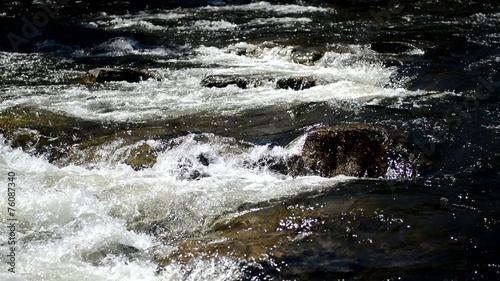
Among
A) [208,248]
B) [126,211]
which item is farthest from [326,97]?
[208,248]

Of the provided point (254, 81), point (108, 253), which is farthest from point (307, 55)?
point (108, 253)

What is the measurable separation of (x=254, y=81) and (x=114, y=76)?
215 cm

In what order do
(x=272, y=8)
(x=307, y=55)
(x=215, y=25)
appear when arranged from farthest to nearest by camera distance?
(x=272, y=8) < (x=215, y=25) < (x=307, y=55)

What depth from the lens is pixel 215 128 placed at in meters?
6.89

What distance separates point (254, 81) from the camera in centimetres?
867

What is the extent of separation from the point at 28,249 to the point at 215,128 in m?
2.83

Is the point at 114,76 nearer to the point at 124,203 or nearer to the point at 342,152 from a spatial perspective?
the point at 124,203

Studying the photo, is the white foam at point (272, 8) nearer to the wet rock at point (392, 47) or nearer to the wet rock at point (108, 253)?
the wet rock at point (392, 47)

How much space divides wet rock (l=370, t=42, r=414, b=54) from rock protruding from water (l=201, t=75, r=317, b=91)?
7.52ft

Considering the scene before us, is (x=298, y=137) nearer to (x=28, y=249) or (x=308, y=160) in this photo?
(x=308, y=160)

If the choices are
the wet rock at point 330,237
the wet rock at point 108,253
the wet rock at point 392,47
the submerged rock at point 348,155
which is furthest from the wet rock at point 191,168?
the wet rock at point 392,47

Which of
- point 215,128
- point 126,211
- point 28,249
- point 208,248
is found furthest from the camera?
point 215,128

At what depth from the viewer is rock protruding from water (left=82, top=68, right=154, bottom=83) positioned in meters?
9.19

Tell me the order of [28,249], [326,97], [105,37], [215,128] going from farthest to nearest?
[105,37] → [326,97] → [215,128] → [28,249]
